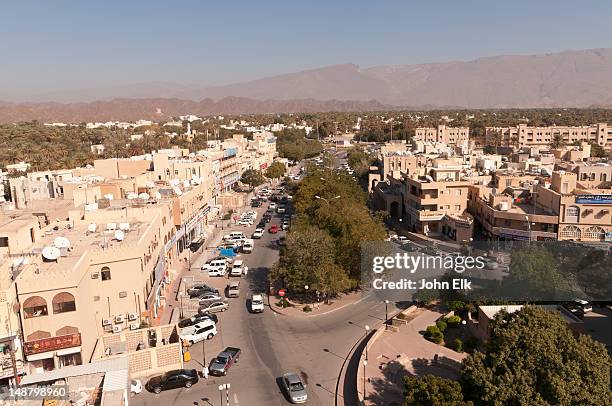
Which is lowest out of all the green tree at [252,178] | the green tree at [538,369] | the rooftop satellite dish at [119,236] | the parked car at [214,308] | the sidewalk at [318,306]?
the sidewalk at [318,306]

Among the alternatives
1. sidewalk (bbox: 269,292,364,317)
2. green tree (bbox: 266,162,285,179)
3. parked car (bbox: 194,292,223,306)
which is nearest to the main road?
sidewalk (bbox: 269,292,364,317)

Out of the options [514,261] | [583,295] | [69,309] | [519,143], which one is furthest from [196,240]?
[519,143]

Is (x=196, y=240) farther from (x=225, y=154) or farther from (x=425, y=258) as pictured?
(x=225, y=154)

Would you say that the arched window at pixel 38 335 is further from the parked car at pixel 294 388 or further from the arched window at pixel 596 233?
the arched window at pixel 596 233

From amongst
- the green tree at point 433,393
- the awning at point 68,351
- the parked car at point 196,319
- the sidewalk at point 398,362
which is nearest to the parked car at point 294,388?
the sidewalk at point 398,362

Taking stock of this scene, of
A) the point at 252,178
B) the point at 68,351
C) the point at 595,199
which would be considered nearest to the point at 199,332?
the point at 68,351

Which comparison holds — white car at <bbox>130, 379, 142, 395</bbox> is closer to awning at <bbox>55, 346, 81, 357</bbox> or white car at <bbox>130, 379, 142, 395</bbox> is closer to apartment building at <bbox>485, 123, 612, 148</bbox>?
awning at <bbox>55, 346, 81, 357</bbox>

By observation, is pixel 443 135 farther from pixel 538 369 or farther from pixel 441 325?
pixel 538 369
